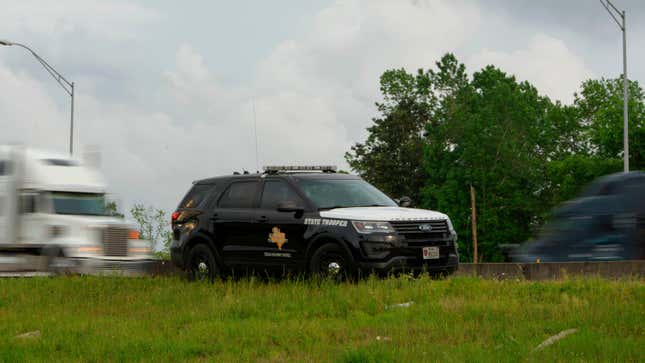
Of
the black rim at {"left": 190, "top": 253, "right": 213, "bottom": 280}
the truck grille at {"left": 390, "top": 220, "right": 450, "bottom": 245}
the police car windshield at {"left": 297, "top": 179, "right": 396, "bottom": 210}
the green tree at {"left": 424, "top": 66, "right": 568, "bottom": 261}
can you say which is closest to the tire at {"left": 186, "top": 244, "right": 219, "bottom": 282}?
the black rim at {"left": 190, "top": 253, "right": 213, "bottom": 280}

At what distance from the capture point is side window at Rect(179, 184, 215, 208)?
58.4 feet

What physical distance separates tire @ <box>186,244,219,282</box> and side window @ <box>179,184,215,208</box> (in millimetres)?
872

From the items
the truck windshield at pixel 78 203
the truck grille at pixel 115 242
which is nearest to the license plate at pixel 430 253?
the truck grille at pixel 115 242

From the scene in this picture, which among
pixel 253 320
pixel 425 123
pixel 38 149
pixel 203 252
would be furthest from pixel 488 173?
pixel 253 320

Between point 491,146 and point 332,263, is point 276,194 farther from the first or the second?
point 491,146

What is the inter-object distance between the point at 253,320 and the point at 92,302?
432 cm

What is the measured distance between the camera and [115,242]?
73.9 ft

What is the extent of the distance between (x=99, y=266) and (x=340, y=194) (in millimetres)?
8008

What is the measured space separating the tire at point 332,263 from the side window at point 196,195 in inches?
129

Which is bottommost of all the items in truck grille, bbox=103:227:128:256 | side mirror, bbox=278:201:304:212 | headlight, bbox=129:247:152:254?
headlight, bbox=129:247:152:254

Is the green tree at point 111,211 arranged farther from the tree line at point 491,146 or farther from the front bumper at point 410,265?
the tree line at point 491,146

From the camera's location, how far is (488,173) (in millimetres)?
69375

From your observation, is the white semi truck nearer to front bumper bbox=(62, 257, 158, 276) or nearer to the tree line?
front bumper bbox=(62, 257, 158, 276)

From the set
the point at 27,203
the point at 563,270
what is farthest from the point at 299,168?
the point at 27,203
